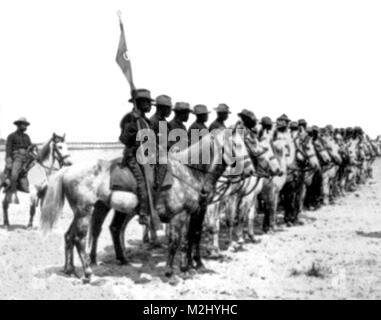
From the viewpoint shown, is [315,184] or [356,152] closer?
[315,184]

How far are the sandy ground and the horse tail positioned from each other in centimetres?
92

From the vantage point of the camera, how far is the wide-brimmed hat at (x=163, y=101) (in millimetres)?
10156

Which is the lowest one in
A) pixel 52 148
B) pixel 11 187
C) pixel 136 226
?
pixel 136 226

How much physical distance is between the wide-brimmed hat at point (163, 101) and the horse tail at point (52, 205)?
2466 mm

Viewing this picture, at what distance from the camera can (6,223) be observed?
14570 millimetres

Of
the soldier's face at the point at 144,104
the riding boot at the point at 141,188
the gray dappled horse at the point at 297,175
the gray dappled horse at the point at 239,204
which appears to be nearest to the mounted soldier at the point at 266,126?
the gray dappled horse at the point at 297,175

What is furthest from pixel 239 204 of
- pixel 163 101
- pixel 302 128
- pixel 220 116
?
pixel 302 128

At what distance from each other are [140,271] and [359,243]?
5.96 meters

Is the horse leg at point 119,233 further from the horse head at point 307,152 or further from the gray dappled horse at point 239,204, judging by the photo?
the horse head at point 307,152

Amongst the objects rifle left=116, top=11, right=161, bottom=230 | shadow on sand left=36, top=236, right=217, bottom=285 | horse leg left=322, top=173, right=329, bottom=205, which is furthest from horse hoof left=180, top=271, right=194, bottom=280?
horse leg left=322, top=173, right=329, bottom=205
